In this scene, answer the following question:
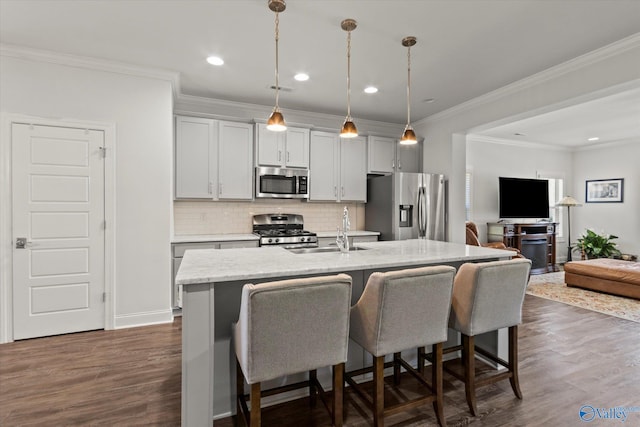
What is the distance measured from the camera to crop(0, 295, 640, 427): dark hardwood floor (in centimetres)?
198

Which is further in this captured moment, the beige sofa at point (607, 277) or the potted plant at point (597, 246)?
the potted plant at point (597, 246)

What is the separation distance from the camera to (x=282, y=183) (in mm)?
4598


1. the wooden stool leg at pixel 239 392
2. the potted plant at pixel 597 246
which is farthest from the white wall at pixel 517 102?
the potted plant at pixel 597 246

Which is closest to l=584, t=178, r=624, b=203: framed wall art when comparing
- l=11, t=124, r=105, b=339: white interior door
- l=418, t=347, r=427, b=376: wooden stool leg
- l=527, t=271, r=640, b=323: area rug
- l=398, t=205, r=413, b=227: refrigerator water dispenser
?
l=527, t=271, r=640, b=323: area rug

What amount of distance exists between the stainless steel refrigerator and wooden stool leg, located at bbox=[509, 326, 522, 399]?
2567 millimetres

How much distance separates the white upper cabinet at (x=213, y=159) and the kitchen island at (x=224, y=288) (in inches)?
77.4

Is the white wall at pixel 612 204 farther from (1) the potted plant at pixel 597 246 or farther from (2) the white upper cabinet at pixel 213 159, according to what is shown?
(2) the white upper cabinet at pixel 213 159

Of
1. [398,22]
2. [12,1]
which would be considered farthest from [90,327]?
[398,22]

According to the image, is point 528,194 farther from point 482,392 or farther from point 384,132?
point 482,392

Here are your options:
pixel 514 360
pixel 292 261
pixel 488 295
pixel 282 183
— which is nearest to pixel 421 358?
pixel 514 360

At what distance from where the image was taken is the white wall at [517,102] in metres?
2.92

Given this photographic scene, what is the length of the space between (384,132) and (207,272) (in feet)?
14.7

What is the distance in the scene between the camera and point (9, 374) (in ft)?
8.07

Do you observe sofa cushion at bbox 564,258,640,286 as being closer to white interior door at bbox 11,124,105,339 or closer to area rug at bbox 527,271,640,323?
area rug at bbox 527,271,640,323
